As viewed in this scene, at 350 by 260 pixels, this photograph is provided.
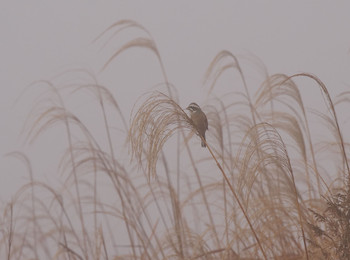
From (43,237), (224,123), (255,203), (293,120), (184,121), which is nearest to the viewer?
(184,121)

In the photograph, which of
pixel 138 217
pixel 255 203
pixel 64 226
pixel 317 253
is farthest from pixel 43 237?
pixel 317 253

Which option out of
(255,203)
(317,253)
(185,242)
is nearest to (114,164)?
(185,242)

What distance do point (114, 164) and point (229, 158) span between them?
62cm

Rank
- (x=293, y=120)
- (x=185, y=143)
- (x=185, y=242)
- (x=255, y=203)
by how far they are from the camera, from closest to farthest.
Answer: (x=255, y=203) → (x=293, y=120) → (x=185, y=242) → (x=185, y=143)

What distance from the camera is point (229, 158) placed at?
9.26ft

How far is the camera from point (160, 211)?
8.60 feet

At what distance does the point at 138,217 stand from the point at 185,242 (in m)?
0.31

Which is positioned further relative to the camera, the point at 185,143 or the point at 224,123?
the point at 224,123

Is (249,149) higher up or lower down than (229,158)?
lower down

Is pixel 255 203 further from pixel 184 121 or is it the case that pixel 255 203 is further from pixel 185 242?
pixel 184 121

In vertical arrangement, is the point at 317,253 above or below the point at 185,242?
below

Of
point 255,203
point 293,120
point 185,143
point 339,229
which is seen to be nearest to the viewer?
point 339,229

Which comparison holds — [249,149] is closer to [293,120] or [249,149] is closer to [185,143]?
[293,120]

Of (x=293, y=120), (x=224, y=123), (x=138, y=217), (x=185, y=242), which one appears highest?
(x=224, y=123)
